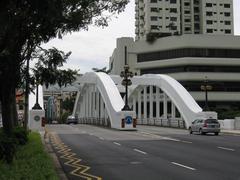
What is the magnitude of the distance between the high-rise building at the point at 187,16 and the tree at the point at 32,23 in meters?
105

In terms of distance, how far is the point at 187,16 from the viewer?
129375 mm

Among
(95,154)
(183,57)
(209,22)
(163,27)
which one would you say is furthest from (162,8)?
(95,154)

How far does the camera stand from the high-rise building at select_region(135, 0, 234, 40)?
4899 inches

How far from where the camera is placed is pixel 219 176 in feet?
46.5

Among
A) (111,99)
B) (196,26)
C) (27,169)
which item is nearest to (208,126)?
(111,99)

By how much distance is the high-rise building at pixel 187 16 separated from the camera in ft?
408

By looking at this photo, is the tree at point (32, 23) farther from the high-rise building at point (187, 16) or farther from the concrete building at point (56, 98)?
the concrete building at point (56, 98)

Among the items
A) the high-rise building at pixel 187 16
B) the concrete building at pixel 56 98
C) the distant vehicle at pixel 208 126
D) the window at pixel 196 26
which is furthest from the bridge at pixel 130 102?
the concrete building at pixel 56 98

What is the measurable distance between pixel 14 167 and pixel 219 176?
580cm

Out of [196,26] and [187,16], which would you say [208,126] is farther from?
[196,26]

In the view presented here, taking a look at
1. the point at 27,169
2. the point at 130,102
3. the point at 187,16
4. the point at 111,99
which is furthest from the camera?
the point at 187,16

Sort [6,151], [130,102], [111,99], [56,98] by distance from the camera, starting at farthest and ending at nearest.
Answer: [56,98] < [130,102] < [111,99] < [6,151]

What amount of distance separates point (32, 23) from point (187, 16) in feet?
387

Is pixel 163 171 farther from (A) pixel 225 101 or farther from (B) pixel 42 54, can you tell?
(A) pixel 225 101
